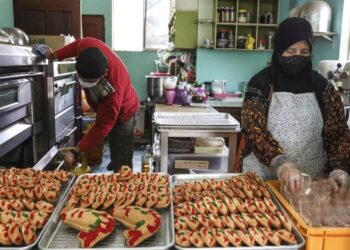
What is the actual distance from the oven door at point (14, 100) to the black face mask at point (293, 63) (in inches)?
59.3

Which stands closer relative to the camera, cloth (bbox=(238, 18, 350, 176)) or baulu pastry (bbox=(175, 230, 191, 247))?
baulu pastry (bbox=(175, 230, 191, 247))

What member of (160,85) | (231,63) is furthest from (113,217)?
(231,63)

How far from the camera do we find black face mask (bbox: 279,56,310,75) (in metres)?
1.69

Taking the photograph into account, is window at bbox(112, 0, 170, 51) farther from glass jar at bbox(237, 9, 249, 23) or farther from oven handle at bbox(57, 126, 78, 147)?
oven handle at bbox(57, 126, 78, 147)

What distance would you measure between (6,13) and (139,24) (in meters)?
2.27

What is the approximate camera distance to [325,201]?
4.00 feet

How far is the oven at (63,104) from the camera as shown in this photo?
9.57 ft

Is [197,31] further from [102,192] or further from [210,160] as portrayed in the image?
[102,192]

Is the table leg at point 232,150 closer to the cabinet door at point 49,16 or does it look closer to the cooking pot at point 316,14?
the cooking pot at point 316,14

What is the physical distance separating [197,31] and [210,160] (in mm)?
2803

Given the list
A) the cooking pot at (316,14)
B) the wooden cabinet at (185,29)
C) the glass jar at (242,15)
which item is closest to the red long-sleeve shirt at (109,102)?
the cooking pot at (316,14)

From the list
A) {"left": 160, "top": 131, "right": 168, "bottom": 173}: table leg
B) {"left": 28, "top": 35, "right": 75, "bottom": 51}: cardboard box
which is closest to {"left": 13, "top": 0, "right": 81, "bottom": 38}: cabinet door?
{"left": 28, "top": 35, "right": 75, "bottom": 51}: cardboard box

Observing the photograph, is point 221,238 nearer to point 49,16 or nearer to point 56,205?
point 56,205

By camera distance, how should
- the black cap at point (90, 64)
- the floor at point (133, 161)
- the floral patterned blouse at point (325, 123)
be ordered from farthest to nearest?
the floor at point (133, 161), the black cap at point (90, 64), the floral patterned blouse at point (325, 123)
